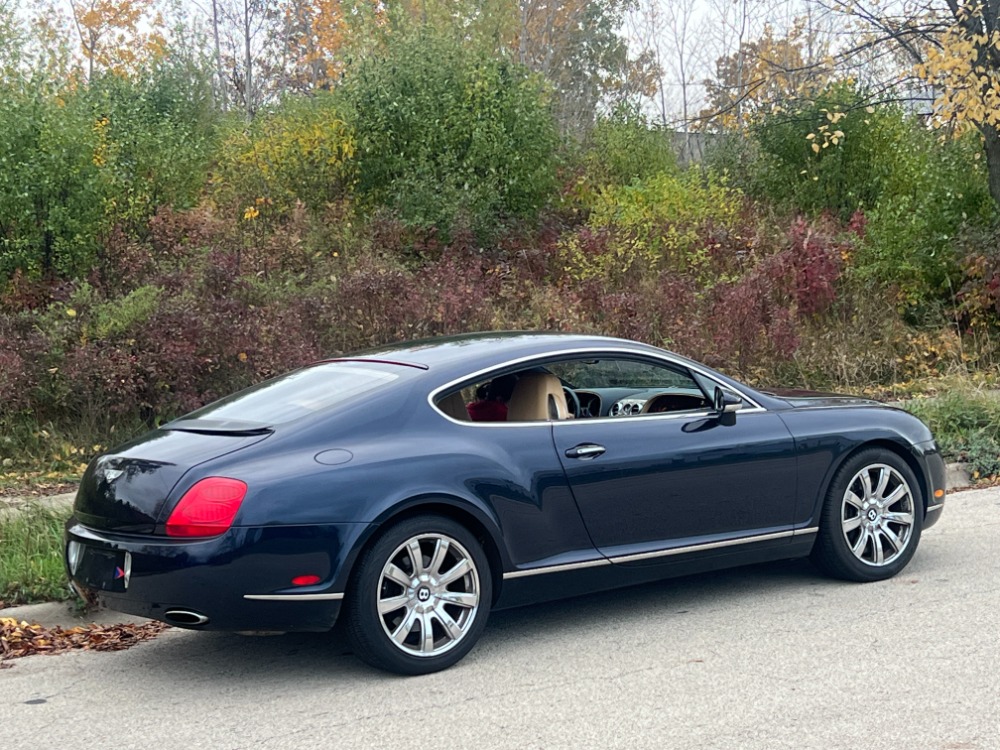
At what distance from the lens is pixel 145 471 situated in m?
5.27

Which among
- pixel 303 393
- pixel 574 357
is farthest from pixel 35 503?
pixel 574 357

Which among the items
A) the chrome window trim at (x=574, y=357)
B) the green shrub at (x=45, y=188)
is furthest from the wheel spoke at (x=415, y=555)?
the green shrub at (x=45, y=188)

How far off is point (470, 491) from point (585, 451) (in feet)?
2.32

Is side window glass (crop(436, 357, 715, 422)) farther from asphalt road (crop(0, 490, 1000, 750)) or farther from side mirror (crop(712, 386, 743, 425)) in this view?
asphalt road (crop(0, 490, 1000, 750))

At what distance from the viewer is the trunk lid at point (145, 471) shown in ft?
16.9

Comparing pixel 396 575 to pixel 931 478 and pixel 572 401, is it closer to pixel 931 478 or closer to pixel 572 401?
pixel 572 401

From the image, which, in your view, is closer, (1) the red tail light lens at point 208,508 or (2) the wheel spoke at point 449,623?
(1) the red tail light lens at point 208,508

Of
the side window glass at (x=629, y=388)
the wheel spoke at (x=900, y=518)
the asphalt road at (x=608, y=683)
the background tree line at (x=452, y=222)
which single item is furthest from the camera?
the background tree line at (x=452, y=222)

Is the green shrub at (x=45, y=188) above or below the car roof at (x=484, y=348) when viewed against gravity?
above

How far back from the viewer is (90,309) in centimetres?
1170

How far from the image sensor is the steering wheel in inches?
257

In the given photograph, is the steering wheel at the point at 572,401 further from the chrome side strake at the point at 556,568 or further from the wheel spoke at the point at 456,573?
the wheel spoke at the point at 456,573

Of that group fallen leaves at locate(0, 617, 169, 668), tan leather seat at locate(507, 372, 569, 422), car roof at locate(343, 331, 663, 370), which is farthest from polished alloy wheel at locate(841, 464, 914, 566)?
fallen leaves at locate(0, 617, 169, 668)

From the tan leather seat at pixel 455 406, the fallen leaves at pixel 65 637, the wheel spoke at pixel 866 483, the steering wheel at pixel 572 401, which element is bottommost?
→ the fallen leaves at pixel 65 637
